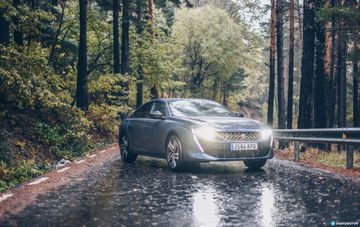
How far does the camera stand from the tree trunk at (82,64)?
67.2 feet

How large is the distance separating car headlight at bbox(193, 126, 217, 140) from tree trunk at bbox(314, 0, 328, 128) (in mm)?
8984

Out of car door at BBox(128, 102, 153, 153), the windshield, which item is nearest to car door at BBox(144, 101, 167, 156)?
car door at BBox(128, 102, 153, 153)

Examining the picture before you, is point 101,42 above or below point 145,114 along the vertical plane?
above

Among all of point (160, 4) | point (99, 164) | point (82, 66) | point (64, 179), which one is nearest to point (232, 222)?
point (64, 179)

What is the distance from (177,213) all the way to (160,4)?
30.8 metres

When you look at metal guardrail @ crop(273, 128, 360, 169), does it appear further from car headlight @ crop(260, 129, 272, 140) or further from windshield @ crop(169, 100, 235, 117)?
windshield @ crop(169, 100, 235, 117)

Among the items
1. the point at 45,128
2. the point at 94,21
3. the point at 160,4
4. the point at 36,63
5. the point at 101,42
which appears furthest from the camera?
the point at 160,4

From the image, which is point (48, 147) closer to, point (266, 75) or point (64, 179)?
point (64, 179)

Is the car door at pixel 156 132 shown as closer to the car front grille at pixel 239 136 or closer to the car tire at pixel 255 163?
the car front grille at pixel 239 136

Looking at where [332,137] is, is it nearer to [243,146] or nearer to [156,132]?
[243,146]

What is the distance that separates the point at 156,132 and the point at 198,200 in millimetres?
4353

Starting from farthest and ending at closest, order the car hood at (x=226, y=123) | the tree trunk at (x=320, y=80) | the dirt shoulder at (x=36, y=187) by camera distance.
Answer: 1. the tree trunk at (x=320, y=80)
2. the car hood at (x=226, y=123)
3. the dirt shoulder at (x=36, y=187)

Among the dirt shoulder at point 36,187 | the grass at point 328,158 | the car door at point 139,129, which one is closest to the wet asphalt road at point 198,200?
the dirt shoulder at point 36,187

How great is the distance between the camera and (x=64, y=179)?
869cm
